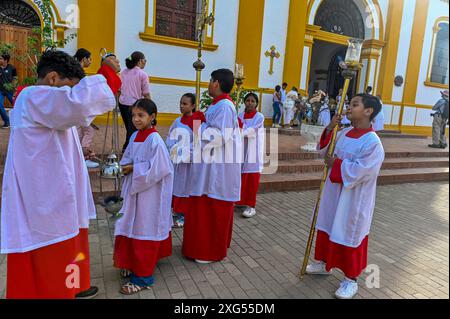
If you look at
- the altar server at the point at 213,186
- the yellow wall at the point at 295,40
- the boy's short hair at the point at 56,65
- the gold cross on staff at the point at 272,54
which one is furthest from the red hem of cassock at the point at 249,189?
the yellow wall at the point at 295,40

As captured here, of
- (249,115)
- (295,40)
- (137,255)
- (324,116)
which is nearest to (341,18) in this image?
(295,40)

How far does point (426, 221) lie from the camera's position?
565 centimetres

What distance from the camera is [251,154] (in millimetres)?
5223

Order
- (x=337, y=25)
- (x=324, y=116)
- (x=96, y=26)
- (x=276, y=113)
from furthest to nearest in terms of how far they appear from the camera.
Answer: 1. (x=337, y=25)
2. (x=276, y=113)
3. (x=324, y=116)
4. (x=96, y=26)

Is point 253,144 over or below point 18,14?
below

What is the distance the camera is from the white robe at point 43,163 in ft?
6.25

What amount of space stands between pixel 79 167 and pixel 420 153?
10.4 m

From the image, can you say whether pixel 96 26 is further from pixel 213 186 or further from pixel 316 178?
pixel 213 186

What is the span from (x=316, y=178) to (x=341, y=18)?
370 inches

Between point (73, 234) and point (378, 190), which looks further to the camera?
point (378, 190)

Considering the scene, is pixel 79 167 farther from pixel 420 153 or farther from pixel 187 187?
pixel 420 153

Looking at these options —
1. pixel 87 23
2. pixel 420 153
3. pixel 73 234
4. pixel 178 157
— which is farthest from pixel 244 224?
pixel 420 153

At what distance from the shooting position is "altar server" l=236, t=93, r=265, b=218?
5.07 metres

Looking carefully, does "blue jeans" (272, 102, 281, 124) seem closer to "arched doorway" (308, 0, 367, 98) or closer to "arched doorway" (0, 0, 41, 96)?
"arched doorway" (308, 0, 367, 98)
